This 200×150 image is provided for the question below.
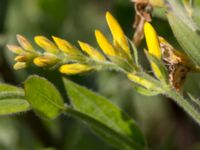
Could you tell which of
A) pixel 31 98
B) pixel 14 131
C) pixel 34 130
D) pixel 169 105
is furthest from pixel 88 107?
pixel 169 105

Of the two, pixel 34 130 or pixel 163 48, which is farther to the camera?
pixel 34 130

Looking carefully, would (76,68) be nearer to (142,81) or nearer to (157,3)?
(142,81)

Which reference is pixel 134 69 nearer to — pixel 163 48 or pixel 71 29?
pixel 163 48

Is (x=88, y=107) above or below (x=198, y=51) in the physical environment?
below

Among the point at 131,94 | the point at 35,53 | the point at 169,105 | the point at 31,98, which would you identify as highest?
the point at 35,53

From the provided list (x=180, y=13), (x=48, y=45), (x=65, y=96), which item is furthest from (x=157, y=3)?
(x=65, y=96)

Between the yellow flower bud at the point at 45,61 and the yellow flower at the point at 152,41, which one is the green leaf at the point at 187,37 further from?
the yellow flower bud at the point at 45,61
